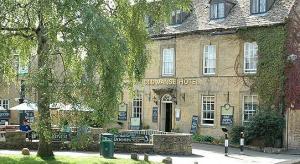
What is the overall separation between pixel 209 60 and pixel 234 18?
311 centimetres

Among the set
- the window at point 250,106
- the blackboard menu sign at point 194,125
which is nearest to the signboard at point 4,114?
the blackboard menu sign at point 194,125

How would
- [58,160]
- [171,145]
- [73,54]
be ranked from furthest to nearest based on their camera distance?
[171,145] → [58,160] → [73,54]

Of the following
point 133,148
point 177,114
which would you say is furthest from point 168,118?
point 133,148

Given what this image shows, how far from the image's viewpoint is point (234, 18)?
31.7 metres

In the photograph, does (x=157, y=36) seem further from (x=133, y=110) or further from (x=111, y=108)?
(x=111, y=108)

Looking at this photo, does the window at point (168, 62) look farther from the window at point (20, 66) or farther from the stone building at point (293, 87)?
the window at point (20, 66)

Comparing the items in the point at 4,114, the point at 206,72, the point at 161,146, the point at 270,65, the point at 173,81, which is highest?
the point at 270,65

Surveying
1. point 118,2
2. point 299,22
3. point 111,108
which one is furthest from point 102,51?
point 299,22

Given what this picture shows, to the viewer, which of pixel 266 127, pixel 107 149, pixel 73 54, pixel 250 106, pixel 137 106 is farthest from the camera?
pixel 137 106

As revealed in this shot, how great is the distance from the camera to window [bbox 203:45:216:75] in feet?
106

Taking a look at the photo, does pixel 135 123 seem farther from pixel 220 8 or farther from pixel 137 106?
pixel 220 8

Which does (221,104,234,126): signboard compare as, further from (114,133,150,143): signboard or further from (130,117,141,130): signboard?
(114,133,150,143): signboard

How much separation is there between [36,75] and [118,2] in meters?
5.25

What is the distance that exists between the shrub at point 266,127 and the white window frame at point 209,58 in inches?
202
